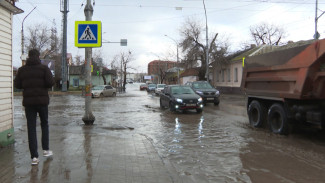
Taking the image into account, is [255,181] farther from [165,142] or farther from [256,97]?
[256,97]

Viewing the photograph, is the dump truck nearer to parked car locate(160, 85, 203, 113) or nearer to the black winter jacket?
parked car locate(160, 85, 203, 113)

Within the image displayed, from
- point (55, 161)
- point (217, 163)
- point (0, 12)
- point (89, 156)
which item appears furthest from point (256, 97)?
point (0, 12)

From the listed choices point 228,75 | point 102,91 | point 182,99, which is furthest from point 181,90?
point 228,75

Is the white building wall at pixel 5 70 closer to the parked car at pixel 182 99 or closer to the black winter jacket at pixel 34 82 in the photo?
the black winter jacket at pixel 34 82

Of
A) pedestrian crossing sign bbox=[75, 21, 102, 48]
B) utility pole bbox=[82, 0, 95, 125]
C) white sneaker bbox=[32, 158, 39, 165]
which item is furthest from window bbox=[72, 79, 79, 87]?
white sneaker bbox=[32, 158, 39, 165]

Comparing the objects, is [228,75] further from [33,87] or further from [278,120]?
[33,87]

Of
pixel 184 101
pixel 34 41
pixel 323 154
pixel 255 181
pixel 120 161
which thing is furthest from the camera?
pixel 34 41

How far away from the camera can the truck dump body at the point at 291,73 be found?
256 inches

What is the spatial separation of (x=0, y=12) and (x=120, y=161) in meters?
4.13

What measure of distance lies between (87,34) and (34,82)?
4.86 meters

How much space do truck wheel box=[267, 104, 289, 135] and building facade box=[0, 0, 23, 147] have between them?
23.1 ft

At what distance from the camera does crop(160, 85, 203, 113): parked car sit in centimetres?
1364

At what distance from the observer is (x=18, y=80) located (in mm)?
4844

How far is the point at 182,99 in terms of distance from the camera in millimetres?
13656
